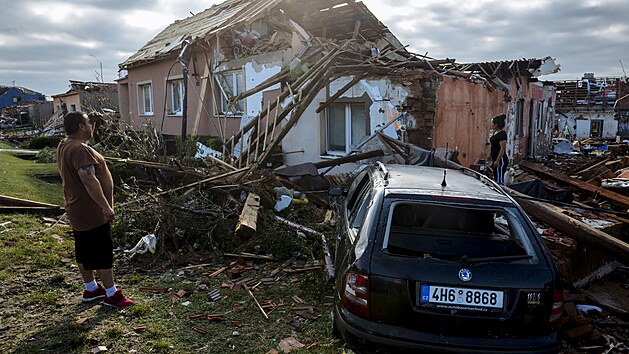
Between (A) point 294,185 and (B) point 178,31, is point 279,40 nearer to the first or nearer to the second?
(A) point 294,185

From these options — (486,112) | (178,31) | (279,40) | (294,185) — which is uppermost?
(178,31)

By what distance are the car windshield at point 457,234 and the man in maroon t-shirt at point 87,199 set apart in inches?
107

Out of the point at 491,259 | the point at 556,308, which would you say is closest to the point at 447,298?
the point at 491,259

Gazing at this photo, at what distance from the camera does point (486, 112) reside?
11477 mm

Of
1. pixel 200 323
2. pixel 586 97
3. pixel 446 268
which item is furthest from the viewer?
pixel 586 97

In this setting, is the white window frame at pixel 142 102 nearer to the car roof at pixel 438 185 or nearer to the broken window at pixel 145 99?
the broken window at pixel 145 99

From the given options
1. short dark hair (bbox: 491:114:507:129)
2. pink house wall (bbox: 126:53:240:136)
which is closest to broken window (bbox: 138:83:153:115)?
pink house wall (bbox: 126:53:240:136)

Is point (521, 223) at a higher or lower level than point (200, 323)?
higher

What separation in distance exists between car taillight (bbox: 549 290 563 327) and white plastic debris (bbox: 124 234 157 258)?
479 cm

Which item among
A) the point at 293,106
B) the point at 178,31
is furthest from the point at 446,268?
the point at 178,31

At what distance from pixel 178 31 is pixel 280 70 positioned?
8.59 metres

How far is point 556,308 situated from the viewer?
9.57 feet

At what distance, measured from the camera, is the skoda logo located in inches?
113

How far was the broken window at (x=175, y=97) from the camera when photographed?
15859 mm
